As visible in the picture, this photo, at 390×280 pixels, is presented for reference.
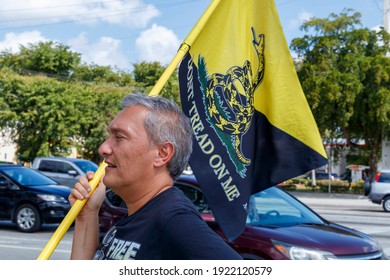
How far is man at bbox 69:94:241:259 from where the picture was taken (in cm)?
214

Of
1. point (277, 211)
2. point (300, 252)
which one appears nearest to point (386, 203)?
point (277, 211)

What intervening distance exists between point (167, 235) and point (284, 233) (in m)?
4.80

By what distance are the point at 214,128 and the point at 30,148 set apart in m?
39.0

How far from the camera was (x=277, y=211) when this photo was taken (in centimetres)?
748

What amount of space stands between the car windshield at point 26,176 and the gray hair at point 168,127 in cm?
1315

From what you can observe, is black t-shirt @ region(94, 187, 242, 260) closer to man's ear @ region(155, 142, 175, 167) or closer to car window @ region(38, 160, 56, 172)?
man's ear @ region(155, 142, 175, 167)

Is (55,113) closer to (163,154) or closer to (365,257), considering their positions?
(365,257)

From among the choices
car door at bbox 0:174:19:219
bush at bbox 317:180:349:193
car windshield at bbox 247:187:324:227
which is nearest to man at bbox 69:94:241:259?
car windshield at bbox 247:187:324:227

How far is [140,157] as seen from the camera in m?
2.37

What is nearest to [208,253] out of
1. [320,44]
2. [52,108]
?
[320,44]

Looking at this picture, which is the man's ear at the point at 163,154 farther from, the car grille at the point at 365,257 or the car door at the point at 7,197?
the car door at the point at 7,197

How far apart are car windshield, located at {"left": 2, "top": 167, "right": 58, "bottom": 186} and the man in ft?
43.2

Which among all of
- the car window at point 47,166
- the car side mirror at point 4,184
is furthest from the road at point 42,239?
A: the car window at point 47,166

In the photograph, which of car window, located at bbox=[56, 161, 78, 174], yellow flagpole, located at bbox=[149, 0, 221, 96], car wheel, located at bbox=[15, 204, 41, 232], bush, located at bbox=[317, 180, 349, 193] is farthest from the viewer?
bush, located at bbox=[317, 180, 349, 193]
